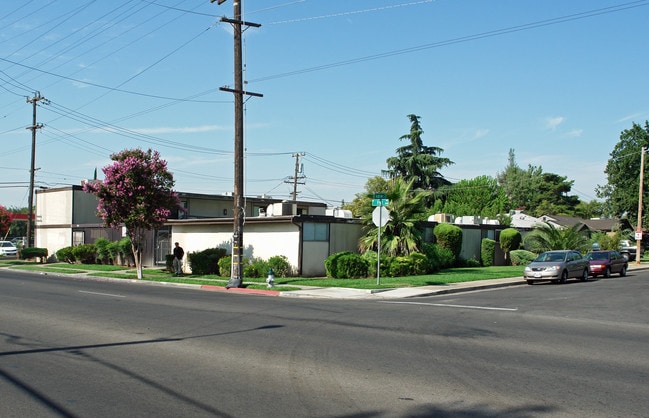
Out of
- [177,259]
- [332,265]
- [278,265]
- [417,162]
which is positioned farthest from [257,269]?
[417,162]

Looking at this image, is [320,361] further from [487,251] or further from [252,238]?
[487,251]

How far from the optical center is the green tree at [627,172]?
2630 inches

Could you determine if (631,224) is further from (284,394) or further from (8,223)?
(284,394)

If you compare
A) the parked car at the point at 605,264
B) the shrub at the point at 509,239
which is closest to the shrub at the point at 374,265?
the parked car at the point at 605,264

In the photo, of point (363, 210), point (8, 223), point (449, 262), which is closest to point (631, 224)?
point (449, 262)

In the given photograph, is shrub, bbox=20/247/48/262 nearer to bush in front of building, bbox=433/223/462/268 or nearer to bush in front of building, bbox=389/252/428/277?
bush in front of building, bbox=433/223/462/268

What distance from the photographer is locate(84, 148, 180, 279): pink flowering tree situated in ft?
92.8

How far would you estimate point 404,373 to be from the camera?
8.31 metres

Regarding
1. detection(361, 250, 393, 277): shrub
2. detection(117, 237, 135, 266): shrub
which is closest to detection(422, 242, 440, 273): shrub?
detection(361, 250, 393, 277): shrub

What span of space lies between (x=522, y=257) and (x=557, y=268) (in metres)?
12.3

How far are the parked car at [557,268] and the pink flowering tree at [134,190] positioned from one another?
17538mm

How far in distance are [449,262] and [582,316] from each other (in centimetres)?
1899

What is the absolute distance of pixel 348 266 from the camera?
27.3 m

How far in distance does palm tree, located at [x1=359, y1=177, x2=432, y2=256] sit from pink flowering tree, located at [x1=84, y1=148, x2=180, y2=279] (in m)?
10.2
